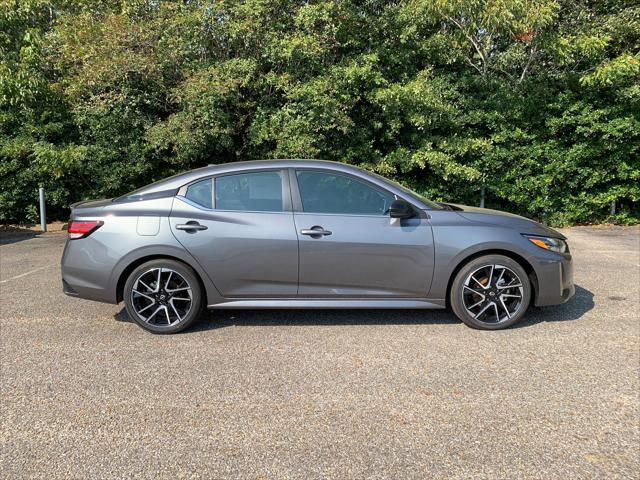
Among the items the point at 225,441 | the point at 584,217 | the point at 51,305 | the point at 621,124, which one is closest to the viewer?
the point at 225,441

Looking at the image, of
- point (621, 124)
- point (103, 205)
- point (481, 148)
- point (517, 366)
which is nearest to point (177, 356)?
point (103, 205)

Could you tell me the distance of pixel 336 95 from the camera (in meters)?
9.45

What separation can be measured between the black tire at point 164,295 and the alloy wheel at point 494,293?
2446 millimetres

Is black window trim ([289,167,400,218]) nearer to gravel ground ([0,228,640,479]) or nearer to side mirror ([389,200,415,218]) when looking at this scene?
side mirror ([389,200,415,218])

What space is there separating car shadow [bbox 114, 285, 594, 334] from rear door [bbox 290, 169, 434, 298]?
15.6 inches

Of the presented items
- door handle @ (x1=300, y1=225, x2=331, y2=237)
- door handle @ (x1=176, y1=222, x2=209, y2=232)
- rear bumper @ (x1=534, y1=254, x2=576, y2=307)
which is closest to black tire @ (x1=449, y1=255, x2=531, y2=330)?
rear bumper @ (x1=534, y1=254, x2=576, y2=307)

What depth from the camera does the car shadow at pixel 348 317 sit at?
469 centimetres

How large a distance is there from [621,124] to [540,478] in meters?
9.95

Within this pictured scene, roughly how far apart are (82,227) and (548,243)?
13.9 ft

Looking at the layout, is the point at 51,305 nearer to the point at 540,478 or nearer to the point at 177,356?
the point at 177,356

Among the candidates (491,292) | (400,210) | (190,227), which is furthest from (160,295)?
(491,292)

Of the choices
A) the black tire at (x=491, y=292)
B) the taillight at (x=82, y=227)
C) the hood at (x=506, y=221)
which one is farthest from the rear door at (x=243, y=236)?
the hood at (x=506, y=221)

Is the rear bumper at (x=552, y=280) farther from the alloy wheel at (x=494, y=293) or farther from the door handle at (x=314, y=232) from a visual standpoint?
the door handle at (x=314, y=232)

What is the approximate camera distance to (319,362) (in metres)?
3.81
